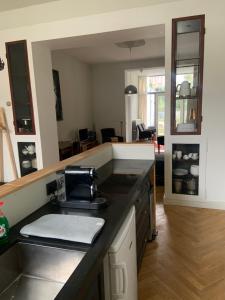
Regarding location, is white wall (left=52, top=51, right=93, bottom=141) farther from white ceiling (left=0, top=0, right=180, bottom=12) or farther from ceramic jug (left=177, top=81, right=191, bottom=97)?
ceramic jug (left=177, top=81, right=191, bottom=97)

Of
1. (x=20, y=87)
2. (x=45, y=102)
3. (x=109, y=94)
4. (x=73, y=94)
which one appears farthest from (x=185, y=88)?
(x=109, y=94)

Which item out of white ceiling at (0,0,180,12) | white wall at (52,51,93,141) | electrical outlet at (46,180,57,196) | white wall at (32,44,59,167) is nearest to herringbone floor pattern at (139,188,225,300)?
electrical outlet at (46,180,57,196)

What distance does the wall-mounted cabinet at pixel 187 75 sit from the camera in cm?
288

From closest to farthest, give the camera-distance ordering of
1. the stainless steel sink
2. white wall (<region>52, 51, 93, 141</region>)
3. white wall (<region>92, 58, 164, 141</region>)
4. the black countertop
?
the black countertop < the stainless steel sink < white wall (<region>52, 51, 93, 141</region>) < white wall (<region>92, 58, 164, 141</region>)

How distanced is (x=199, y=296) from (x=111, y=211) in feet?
3.57

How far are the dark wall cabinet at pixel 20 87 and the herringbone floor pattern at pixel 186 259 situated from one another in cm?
258

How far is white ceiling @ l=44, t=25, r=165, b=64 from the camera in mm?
3238

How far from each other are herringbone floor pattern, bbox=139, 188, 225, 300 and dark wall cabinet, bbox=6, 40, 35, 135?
8.46 feet

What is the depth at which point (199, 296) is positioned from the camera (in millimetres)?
1725

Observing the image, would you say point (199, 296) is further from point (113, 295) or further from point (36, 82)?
point (36, 82)

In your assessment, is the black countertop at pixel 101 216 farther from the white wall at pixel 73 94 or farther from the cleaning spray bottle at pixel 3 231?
the white wall at pixel 73 94

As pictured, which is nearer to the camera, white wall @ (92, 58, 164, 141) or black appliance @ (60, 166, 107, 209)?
black appliance @ (60, 166, 107, 209)

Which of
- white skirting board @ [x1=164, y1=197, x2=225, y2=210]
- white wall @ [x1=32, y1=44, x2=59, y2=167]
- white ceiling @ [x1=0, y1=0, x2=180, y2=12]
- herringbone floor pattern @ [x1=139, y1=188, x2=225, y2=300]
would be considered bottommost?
→ herringbone floor pattern @ [x1=139, y1=188, x2=225, y2=300]

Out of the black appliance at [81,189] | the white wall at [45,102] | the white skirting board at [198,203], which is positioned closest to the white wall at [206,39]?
the white skirting board at [198,203]
